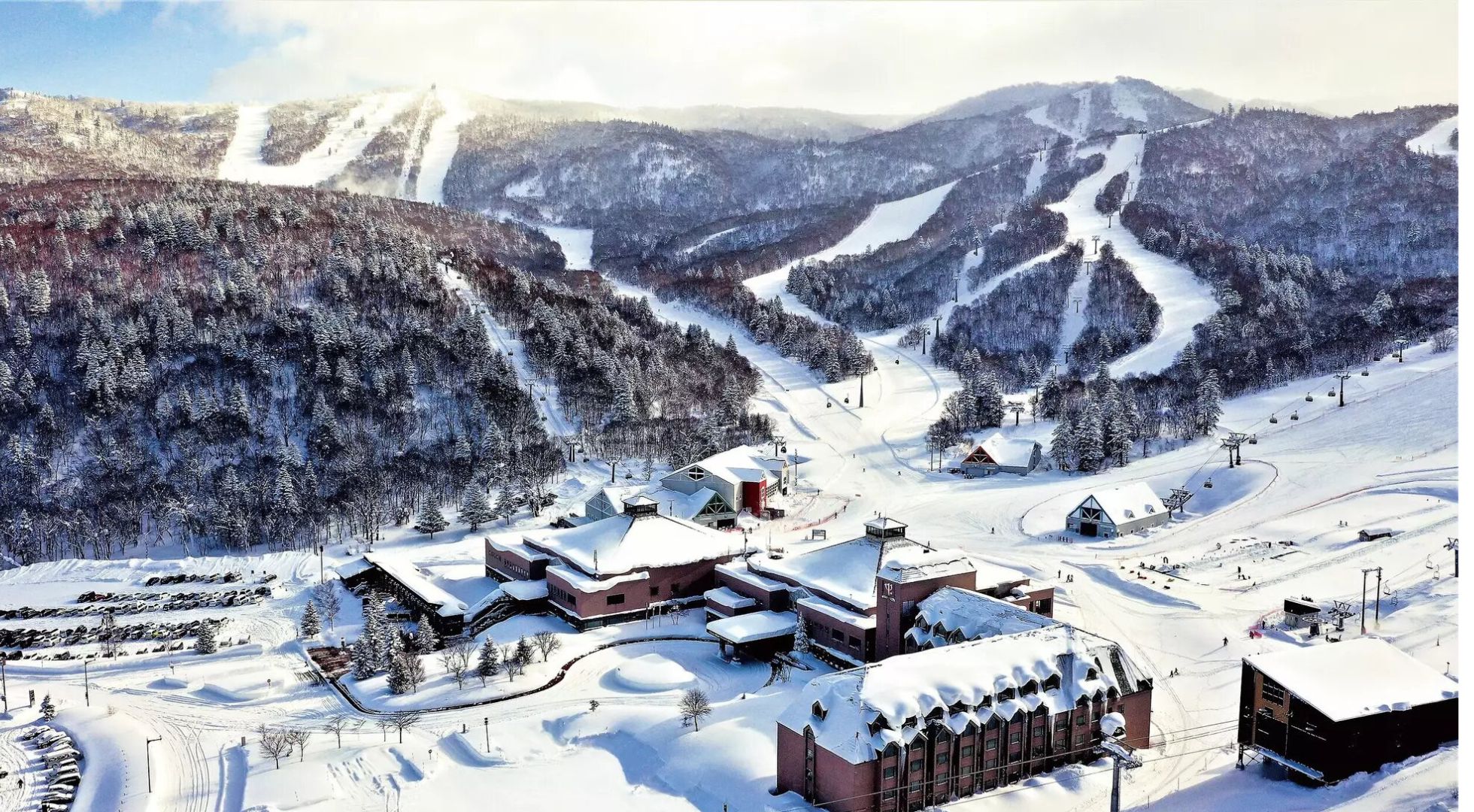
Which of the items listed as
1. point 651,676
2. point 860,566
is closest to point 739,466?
point 860,566

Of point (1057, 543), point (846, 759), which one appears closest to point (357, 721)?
point (846, 759)

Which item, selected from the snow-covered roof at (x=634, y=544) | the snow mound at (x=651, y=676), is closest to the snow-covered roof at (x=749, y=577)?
the snow-covered roof at (x=634, y=544)

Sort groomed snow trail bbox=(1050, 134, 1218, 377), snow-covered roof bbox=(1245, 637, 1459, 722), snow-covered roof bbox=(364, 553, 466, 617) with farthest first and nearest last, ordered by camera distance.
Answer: groomed snow trail bbox=(1050, 134, 1218, 377), snow-covered roof bbox=(364, 553, 466, 617), snow-covered roof bbox=(1245, 637, 1459, 722)

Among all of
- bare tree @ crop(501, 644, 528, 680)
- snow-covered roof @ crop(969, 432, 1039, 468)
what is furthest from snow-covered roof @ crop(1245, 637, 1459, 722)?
snow-covered roof @ crop(969, 432, 1039, 468)

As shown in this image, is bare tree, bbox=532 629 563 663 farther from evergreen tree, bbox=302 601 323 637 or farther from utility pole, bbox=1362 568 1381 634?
utility pole, bbox=1362 568 1381 634

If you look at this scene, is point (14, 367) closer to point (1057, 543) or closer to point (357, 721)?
point (357, 721)

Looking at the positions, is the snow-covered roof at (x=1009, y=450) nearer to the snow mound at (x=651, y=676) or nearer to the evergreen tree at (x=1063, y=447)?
the evergreen tree at (x=1063, y=447)

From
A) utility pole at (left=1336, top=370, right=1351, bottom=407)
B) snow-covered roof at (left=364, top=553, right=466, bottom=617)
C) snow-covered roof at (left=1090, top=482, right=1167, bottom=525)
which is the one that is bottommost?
snow-covered roof at (left=364, top=553, right=466, bottom=617)
